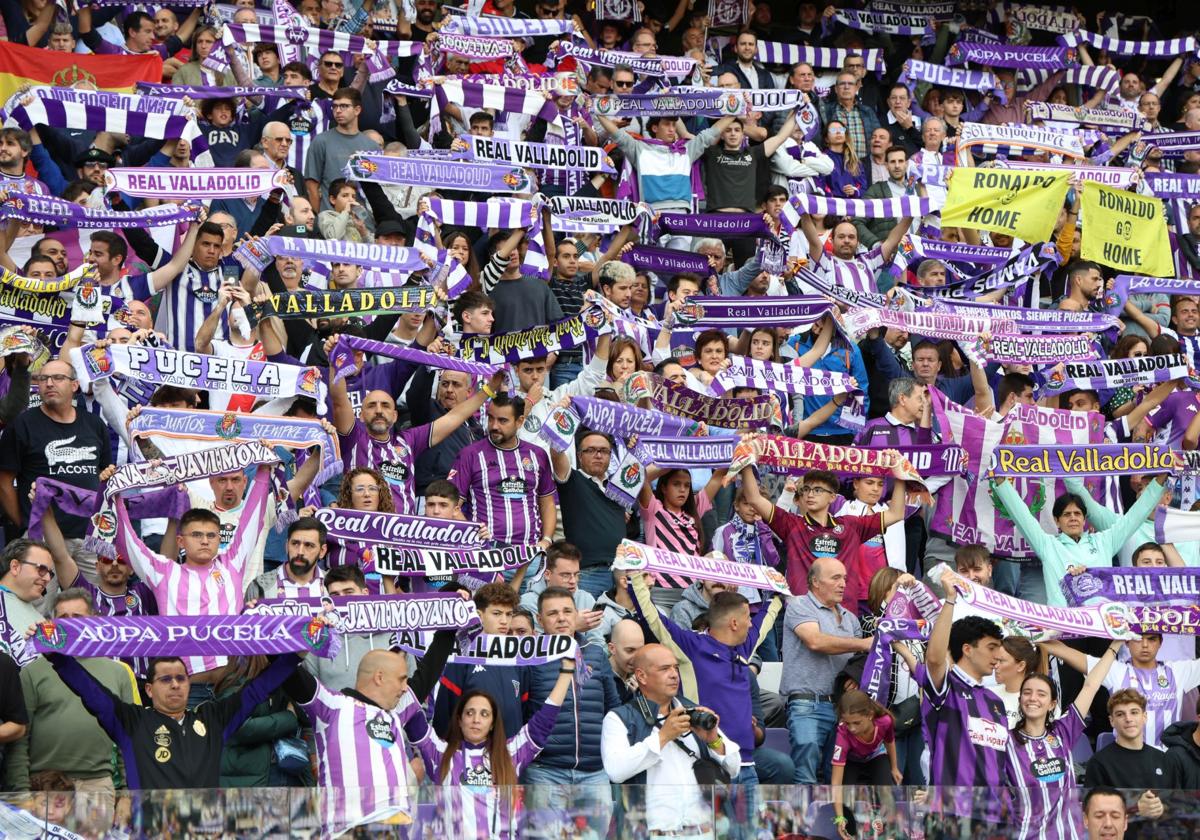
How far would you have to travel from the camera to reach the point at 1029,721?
9547 millimetres

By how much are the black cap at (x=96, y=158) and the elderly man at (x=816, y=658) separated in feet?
21.1

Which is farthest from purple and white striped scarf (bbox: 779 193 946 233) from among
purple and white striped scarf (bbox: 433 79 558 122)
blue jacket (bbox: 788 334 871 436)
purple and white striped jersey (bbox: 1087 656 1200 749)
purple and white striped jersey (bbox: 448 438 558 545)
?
purple and white striped jersey (bbox: 1087 656 1200 749)

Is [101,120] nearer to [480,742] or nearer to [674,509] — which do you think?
[674,509]

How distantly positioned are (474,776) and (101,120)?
7.66 m

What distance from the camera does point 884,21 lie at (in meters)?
21.0

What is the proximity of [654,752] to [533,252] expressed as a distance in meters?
6.47

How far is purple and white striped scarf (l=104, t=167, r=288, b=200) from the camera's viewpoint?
13.3 m

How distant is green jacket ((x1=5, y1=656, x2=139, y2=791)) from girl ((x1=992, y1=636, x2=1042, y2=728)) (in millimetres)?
4140

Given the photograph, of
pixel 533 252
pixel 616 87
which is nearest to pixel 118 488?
pixel 533 252

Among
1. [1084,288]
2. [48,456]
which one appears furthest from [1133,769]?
[1084,288]

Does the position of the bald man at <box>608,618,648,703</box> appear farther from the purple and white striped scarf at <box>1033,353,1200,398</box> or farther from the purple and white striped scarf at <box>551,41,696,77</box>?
the purple and white striped scarf at <box>551,41,696,77</box>

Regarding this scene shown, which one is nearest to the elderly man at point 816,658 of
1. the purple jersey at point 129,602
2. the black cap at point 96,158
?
the purple jersey at point 129,602

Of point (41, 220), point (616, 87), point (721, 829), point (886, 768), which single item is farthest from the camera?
point (616, 87)

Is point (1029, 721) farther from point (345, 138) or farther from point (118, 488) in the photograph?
point (345, 138)
